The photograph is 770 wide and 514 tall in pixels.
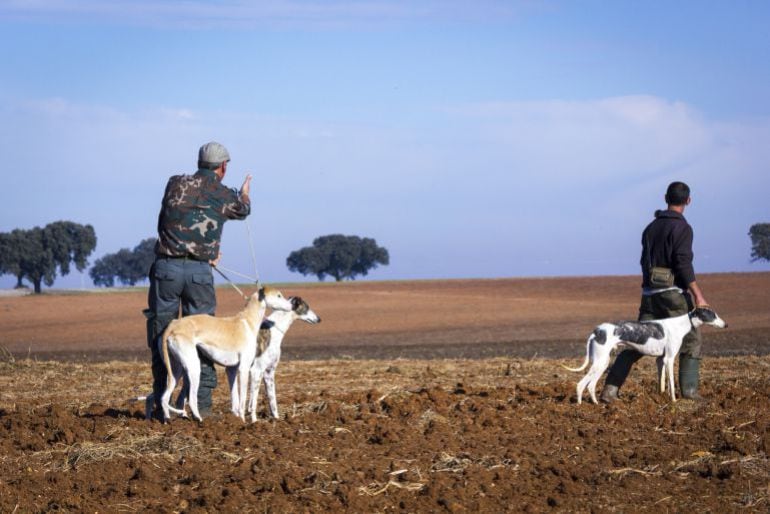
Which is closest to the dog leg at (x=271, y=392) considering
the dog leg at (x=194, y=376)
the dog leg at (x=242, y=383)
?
the dog leg at (x=242, y=383)

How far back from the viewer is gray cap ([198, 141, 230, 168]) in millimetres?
11453

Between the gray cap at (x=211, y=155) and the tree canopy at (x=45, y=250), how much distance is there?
10783 centimetres

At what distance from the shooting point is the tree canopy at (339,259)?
458 feet

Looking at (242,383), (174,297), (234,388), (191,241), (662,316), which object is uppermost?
(191,241)

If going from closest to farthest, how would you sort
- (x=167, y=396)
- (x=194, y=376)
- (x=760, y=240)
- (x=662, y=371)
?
(x=194, y=376) → (x=167, y=396) → (x=662, y=371) → (x=760, y=240)

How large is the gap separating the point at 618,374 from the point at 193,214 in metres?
5.43

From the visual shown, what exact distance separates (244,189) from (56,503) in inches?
170

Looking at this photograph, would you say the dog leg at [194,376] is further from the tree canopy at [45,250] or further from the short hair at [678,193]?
the tree canopy at [45,250]

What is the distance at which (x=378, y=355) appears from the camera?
27516 millimetres

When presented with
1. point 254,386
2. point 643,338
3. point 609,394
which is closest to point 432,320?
point 609,394

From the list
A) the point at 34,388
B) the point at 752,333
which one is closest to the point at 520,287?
the point at 752,333

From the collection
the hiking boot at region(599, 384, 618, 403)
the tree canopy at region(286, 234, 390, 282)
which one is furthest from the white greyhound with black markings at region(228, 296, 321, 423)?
the tree canopy at region(286, 234, 390, 282)

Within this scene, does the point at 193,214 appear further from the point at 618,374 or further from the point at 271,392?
the point at 618,374

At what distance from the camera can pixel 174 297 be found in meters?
11.4
